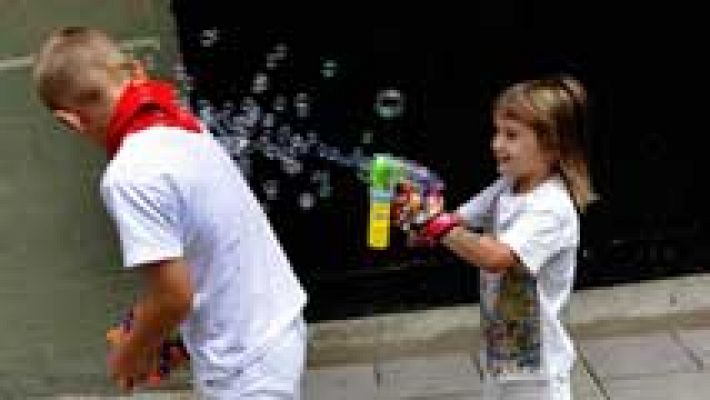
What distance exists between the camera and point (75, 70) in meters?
2.55

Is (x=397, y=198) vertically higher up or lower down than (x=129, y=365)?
higher up

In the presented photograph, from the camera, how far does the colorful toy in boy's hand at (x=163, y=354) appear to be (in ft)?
9.04

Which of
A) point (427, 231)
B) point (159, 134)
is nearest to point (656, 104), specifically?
point (427, 231)

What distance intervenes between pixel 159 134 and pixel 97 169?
7.33 ft

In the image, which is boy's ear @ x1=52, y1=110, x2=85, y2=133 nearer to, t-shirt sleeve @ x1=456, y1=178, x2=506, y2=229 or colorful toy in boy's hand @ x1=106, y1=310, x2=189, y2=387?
colorful toy in boy's hand @ x1=106, y1=310, x2=189, y2=387

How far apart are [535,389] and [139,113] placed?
1.20 metres

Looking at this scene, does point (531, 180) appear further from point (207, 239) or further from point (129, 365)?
point (129, 365)

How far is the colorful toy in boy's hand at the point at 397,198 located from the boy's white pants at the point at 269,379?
323mm

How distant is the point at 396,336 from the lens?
5156 millimetres

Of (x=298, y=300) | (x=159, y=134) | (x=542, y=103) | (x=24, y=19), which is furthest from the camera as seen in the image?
(x=24, y=19)

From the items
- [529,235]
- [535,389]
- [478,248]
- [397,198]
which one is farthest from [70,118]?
[535,389]

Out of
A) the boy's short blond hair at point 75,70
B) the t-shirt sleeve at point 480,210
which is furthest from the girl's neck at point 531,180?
the boy's short blond hair at point 75,70

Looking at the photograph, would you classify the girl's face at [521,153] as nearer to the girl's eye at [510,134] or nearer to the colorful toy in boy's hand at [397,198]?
the girl's eye at [510,134]

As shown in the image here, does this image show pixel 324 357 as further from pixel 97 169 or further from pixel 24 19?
pixel 24 19
